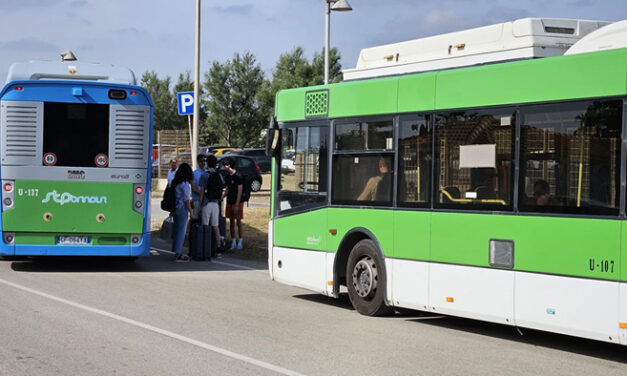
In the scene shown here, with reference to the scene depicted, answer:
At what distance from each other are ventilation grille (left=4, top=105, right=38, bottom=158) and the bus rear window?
0.19m

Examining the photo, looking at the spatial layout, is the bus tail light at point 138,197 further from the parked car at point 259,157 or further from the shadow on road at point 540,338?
the parked car at point 259,157

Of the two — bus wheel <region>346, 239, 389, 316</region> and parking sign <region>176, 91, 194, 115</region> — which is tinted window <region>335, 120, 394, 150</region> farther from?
parking sign <region>176, 91, 194, 115</region>

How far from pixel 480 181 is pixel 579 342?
6.66 feet

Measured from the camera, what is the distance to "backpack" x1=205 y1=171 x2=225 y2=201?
721 inches

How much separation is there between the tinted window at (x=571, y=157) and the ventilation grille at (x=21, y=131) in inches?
363

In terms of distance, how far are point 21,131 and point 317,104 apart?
5.77 metres

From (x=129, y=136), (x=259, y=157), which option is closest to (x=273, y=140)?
(x=129, y=136)

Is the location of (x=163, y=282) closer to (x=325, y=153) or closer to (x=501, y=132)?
(x=325, y=153)

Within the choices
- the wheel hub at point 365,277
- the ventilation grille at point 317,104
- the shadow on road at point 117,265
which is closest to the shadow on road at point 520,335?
the wheel hub at point 365,277

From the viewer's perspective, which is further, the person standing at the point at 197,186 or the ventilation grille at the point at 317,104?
the person standing at the point at 197,186

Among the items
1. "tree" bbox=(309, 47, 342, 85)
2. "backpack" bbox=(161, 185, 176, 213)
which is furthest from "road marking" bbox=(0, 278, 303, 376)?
"tree" bbox=(309, 47, 342, 85)

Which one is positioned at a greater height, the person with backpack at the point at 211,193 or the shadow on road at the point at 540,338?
the person with backpack at the point at 211,193

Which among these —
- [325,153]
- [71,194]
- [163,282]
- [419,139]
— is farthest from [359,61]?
[71,194]

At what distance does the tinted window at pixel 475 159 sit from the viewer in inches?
388
